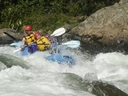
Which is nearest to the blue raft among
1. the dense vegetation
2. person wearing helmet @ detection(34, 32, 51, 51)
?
person wearing helmet @ detection(34, 32, 51, 51)

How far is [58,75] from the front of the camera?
21.9 feet

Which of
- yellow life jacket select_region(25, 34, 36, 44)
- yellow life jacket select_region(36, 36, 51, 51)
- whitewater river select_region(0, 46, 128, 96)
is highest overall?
yellow life jacket select_region(25, 34, 36, 44)

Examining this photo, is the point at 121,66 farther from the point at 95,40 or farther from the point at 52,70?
the point at 95,40

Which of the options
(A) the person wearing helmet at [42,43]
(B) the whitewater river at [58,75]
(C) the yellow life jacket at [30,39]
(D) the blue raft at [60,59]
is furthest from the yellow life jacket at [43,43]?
(D) the blue raft at [60,59]

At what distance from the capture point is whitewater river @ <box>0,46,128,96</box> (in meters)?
5.70

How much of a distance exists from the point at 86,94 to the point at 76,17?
8871 mm

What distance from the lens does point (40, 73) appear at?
6.93m

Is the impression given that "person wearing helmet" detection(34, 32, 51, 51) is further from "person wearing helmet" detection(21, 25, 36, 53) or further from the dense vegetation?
the dense vegetation

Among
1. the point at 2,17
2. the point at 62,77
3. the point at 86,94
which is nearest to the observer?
the point at 86,94

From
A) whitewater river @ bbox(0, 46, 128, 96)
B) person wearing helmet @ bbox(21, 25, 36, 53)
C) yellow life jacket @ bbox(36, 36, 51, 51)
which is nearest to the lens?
whitewater river @ bbox(0, 46, 128, 96)

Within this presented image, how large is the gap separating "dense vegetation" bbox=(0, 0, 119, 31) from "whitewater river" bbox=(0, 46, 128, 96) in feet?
15.1

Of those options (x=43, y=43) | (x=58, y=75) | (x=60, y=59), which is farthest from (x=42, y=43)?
(x=58, y=75)

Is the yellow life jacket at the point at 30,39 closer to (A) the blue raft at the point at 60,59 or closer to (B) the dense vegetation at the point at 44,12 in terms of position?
(A) the blue raft at the point at 60,59

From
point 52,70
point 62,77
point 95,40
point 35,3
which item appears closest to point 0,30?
point 35,3
